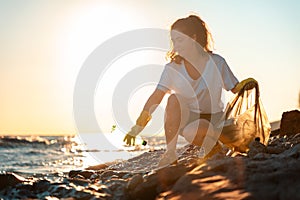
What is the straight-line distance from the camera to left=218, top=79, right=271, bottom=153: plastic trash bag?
16.7ft

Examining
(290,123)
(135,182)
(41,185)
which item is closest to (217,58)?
(135,182)

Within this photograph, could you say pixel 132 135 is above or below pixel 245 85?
below

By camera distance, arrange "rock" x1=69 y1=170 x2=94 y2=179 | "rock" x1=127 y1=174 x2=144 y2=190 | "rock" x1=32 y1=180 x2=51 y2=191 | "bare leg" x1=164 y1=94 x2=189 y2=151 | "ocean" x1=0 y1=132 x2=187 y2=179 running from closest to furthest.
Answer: "rock" x1=127 y1=174 x2=144 y2=190
"rock" x1=32 y1=180 x2=51 y2=191
"bare leg" x1=164 y1=94 x2=189 y2=151
"rock" x1=69 y1=170 x2=94 y2=179
"ocean" x1=0 y1=132 x2=187 y2=179

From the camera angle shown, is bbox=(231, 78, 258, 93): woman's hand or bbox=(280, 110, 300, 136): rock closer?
bbox=(231, 78, 258, 93): woman's hand

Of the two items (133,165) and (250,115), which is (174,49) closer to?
(250,115)

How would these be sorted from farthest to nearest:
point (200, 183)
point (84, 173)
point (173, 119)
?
point (84, 173) → point (173, 119) → point (200, 183)

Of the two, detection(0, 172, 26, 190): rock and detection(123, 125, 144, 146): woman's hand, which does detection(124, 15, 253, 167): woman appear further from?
detection(0, 172, 26, 190): rock

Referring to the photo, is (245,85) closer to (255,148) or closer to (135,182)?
(255,148)

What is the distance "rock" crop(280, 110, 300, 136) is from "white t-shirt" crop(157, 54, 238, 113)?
4.79 meters

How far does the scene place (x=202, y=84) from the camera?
16.6ft

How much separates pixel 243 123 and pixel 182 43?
3.72ft

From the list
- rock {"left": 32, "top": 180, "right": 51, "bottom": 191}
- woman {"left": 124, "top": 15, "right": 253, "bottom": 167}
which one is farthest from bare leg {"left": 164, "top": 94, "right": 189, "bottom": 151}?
rock {"left": 32, "top": 180, "right": 51, "bottom": 191}

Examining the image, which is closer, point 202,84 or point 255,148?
point 255,148

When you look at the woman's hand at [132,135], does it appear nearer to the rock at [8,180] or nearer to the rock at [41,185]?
the rock at [41,185]
